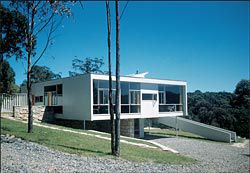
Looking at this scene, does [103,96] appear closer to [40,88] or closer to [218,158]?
[40,88]

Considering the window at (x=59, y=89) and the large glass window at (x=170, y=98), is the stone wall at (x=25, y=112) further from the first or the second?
the large glass window at (x=170, y=98)

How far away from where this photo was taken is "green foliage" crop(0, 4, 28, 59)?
15234mm

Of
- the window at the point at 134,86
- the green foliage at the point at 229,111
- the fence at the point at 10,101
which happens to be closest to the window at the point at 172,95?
the window at the point at 134,86

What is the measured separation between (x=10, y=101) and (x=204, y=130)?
21258 millimetres

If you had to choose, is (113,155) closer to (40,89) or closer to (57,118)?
(57,118)

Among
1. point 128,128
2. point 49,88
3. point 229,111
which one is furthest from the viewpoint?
point 229,111

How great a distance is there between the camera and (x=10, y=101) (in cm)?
2316

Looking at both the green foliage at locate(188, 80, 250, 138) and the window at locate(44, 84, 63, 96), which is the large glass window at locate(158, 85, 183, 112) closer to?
the window at locate(44, 84, 63, 96)

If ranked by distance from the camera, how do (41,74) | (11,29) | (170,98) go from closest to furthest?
(11,29), (170,98), (41,74)

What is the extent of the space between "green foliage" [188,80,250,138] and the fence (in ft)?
98.6

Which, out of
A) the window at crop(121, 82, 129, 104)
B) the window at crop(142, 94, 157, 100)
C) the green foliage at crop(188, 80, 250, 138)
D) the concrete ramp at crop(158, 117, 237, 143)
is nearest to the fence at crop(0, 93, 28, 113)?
the window at crop(121, 82, 129, 104)

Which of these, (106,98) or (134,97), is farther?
(134,97)

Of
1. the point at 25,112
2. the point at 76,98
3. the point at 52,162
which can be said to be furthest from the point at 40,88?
the point at 52,162

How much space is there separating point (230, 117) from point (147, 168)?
116ft
